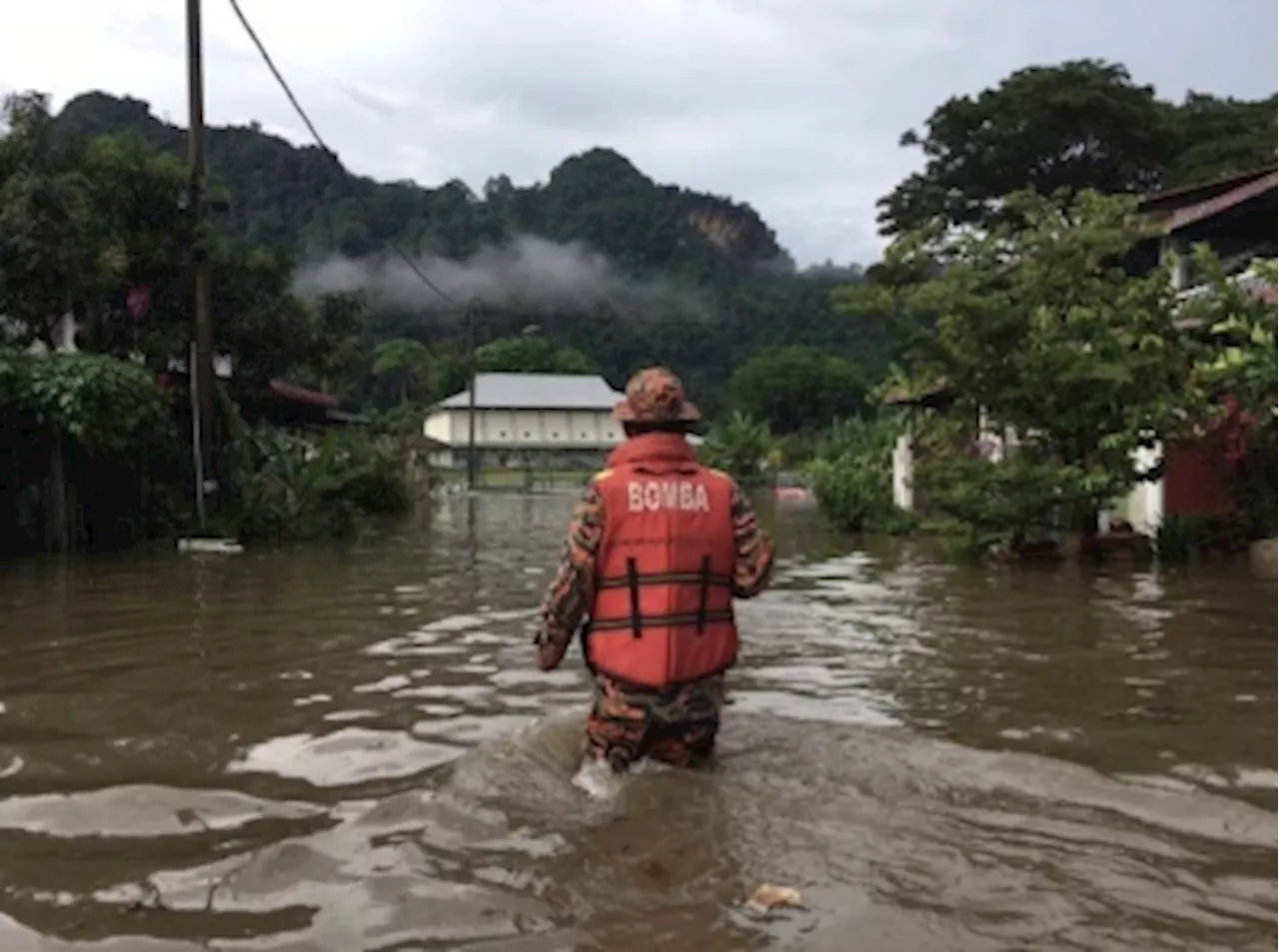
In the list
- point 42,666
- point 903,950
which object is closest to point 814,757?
point 903,950

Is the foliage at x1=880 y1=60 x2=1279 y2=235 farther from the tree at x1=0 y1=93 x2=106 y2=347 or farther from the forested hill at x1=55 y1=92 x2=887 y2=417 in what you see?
the forested hill at x1=55 y1=92 x2=887 y2=417

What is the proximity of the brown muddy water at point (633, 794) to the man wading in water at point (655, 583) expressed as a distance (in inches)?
9.6

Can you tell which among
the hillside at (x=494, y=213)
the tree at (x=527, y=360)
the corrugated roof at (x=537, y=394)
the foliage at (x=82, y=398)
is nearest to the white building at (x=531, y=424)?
the corrugated roof at (x=537, y=394)

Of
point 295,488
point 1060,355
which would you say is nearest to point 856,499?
point 1060,355

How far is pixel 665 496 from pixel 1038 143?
3701 centimetres

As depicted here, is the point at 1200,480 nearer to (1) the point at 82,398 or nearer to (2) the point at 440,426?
(1) the point at 82,398

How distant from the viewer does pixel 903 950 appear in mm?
3590

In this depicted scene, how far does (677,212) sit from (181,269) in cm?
10730

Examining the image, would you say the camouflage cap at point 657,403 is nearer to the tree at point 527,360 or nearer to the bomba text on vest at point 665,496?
the bomba text on vest at point 665,496

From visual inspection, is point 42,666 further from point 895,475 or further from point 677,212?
point 677,212

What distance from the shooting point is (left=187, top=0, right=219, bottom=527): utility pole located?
18562 millimetres

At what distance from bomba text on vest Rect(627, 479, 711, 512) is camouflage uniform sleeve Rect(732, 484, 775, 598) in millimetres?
165

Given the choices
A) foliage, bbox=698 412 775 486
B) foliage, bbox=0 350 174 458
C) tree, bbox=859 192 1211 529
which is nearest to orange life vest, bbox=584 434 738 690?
tree, bbox=859 192 1211 529

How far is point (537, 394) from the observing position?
75812 millimetres
